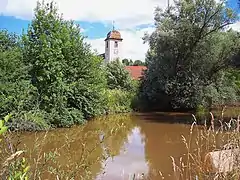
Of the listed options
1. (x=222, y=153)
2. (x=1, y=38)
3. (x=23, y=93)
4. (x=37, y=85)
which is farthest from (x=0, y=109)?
(x=222, y=153)

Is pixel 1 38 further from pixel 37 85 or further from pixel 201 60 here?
pixel 201 60

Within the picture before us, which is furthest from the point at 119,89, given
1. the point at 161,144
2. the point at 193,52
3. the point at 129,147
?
the point at 129,147

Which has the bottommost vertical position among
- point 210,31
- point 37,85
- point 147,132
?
point 147,132

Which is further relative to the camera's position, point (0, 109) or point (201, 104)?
point (201, 104)

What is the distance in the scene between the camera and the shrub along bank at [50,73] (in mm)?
12846

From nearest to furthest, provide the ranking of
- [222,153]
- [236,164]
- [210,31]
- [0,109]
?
[236,164] → [222,153] → [0,109] → [210,31]

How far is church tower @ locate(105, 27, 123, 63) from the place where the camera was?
45.8 metres

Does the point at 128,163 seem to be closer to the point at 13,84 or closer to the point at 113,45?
the point at 13,84

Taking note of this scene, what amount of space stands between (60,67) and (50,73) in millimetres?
520

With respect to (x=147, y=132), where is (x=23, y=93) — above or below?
above

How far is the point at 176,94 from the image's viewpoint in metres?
20.0

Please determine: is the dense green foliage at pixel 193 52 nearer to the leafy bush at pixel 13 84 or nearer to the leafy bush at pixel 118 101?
the leafy bush at pixel 118 101

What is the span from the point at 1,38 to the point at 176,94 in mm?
10927

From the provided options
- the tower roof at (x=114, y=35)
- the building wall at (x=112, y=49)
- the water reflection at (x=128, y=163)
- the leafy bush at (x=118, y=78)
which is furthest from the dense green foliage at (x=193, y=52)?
the tower roof at (x=114, y=35)
